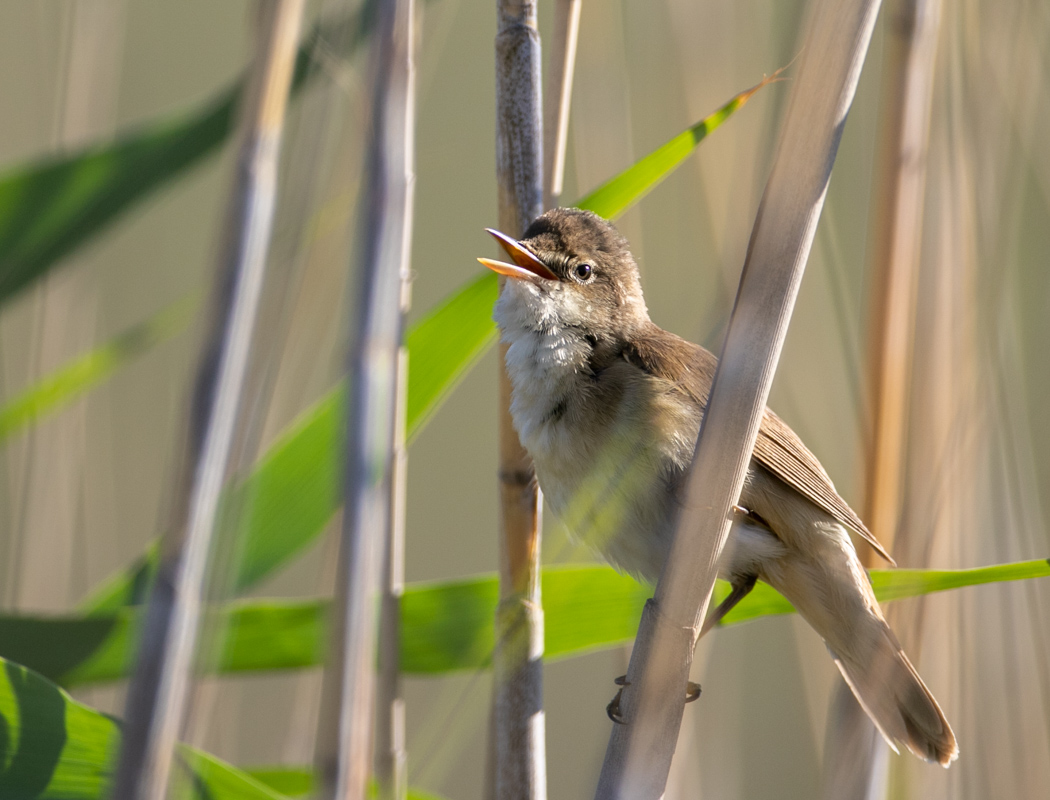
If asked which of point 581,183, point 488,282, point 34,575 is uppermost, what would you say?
point 581,183

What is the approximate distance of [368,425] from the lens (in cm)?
83

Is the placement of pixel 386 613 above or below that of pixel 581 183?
below

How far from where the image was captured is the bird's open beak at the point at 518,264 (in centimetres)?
120

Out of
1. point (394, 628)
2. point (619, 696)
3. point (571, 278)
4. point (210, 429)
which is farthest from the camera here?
point (571, 278)

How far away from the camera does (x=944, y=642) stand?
1425mm

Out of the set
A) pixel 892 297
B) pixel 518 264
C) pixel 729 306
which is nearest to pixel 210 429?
pixel 518 264

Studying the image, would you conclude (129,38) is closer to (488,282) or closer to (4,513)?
(4,513)

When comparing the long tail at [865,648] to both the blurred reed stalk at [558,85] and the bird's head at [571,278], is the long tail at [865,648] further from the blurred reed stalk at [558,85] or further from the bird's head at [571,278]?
the blurred reed stalk at [558,85]

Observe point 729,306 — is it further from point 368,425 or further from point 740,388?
point 368,425

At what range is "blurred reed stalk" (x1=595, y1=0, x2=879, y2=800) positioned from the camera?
790mm

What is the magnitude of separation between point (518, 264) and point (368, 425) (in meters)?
0.54

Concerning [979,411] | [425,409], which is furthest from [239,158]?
[979,411]

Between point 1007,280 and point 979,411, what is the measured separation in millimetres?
195

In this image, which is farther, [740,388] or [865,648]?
[865,648]
